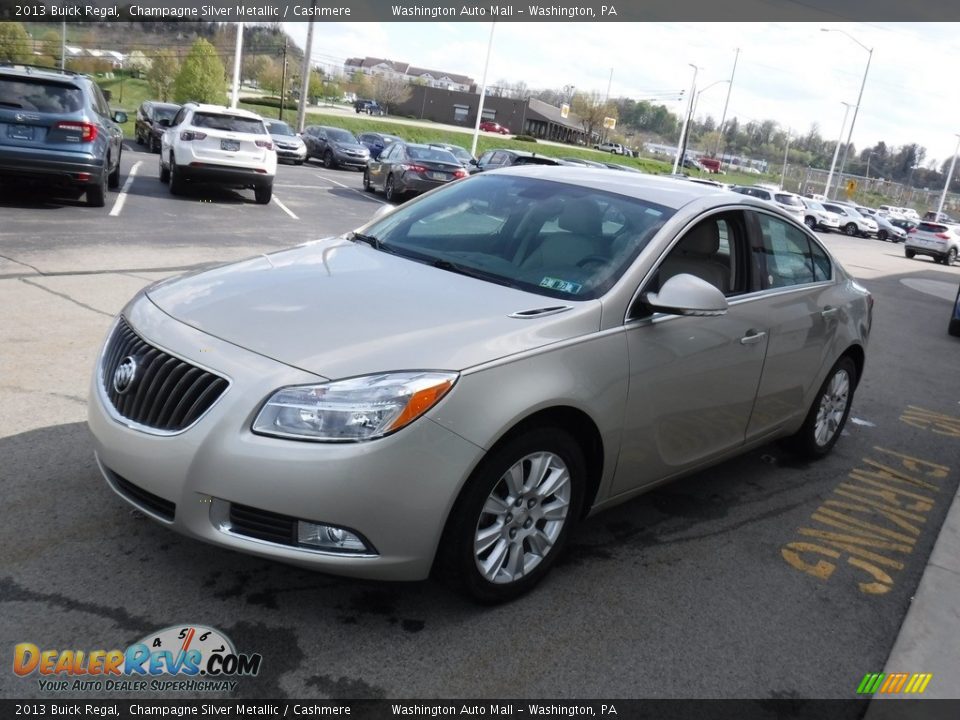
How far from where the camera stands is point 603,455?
3.63m

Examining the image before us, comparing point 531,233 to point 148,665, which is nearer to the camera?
point 148,665

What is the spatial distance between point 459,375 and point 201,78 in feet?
178

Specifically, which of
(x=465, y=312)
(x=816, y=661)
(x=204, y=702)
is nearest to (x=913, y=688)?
(x=816, y=661)

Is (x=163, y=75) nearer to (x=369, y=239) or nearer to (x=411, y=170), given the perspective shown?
(x=411, y=170)

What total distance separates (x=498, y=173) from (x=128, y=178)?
15.3 m

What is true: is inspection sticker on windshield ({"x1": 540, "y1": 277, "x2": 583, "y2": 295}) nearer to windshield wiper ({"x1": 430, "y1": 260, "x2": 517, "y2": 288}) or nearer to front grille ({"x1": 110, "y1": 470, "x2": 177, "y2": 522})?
windshield wiper ({"x1": 430, "y1": 260, "x2": 517, "y2": 288})

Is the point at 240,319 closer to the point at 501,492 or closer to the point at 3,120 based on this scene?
the point at 501,492

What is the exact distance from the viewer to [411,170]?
68.7 feet

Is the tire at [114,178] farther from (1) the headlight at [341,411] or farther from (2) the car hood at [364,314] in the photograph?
(1) the headlight at [341,411]

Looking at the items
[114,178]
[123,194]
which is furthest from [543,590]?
[114,178]

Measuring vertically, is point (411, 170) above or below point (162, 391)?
below

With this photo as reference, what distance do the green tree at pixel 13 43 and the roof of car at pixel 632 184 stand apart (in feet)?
249

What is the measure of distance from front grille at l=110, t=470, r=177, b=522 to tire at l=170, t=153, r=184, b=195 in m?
13.6

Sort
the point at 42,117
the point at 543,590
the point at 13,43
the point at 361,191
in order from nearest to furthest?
the point at 543,590
the point at 42,117
the point at 361,191
the point at 13,43
